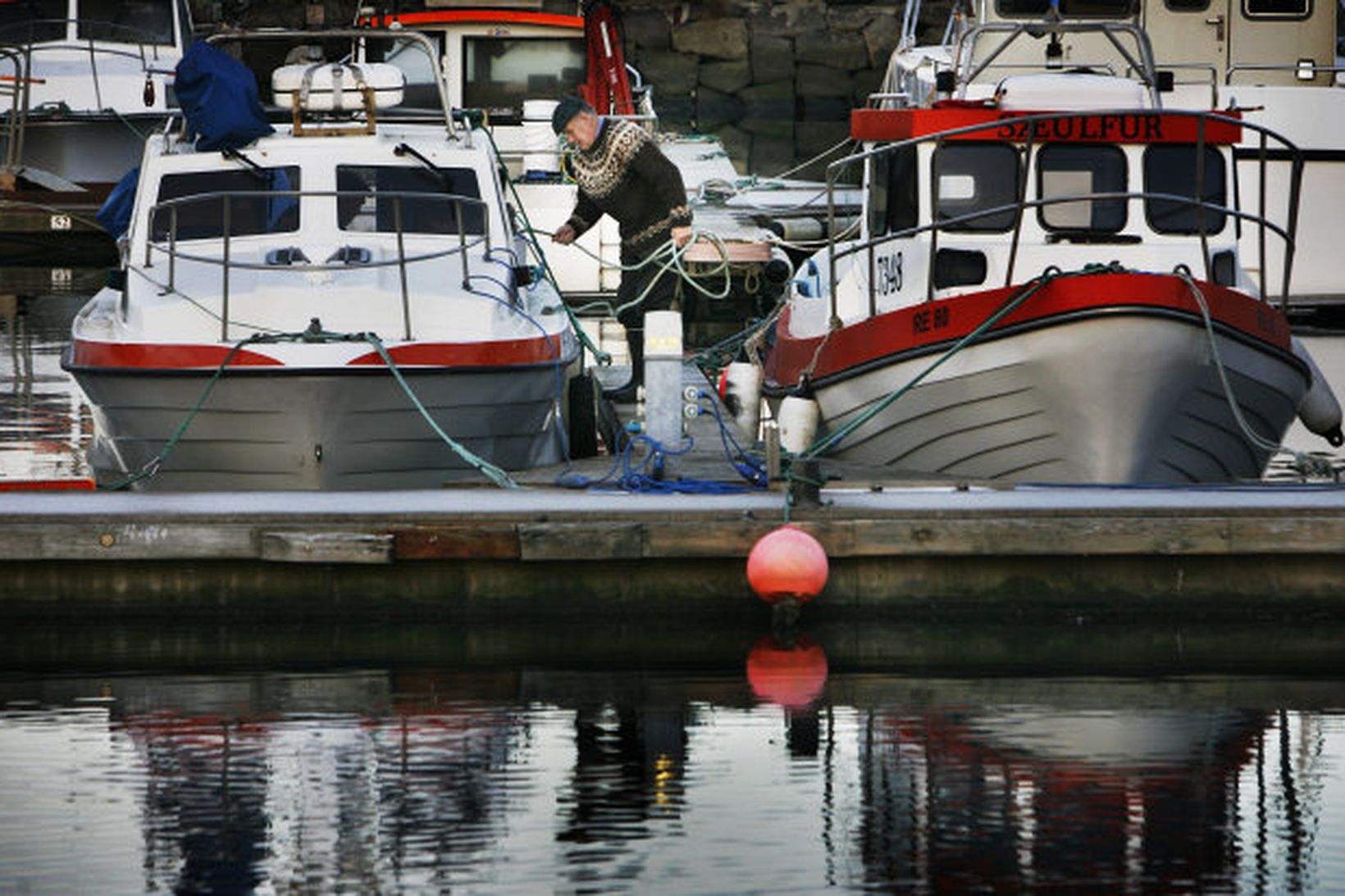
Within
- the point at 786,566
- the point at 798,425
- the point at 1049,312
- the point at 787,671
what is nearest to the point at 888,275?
the point at 1049,312

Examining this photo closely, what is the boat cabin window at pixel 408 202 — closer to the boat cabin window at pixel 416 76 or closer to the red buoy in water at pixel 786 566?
the red buoy in water at pixel 786 566

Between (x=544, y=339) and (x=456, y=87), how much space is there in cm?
1123

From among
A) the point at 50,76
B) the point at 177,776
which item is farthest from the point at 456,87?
the point at 177,776

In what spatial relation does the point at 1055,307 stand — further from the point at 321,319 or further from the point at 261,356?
the point at 261,356

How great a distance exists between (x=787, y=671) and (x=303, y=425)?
8.65ft

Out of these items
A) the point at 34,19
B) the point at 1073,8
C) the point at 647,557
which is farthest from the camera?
the point at 34,19

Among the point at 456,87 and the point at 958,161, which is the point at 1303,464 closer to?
the point at 958,161

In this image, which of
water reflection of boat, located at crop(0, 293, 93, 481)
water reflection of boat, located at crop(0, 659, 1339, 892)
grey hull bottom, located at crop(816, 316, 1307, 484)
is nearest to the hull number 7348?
grey hull bottom, located at crop(816, 316, 1307, 484)

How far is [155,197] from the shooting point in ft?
41.0

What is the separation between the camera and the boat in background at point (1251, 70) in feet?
61.6

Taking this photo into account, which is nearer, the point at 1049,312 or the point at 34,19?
the point at 1049,312

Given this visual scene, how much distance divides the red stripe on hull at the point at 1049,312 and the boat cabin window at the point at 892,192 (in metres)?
0.71

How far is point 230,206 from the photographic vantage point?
12.4m

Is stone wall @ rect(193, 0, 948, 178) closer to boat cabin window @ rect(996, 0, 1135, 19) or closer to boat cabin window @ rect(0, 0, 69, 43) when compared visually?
boat cabin window @ rect(0, 0, 69, 43)
